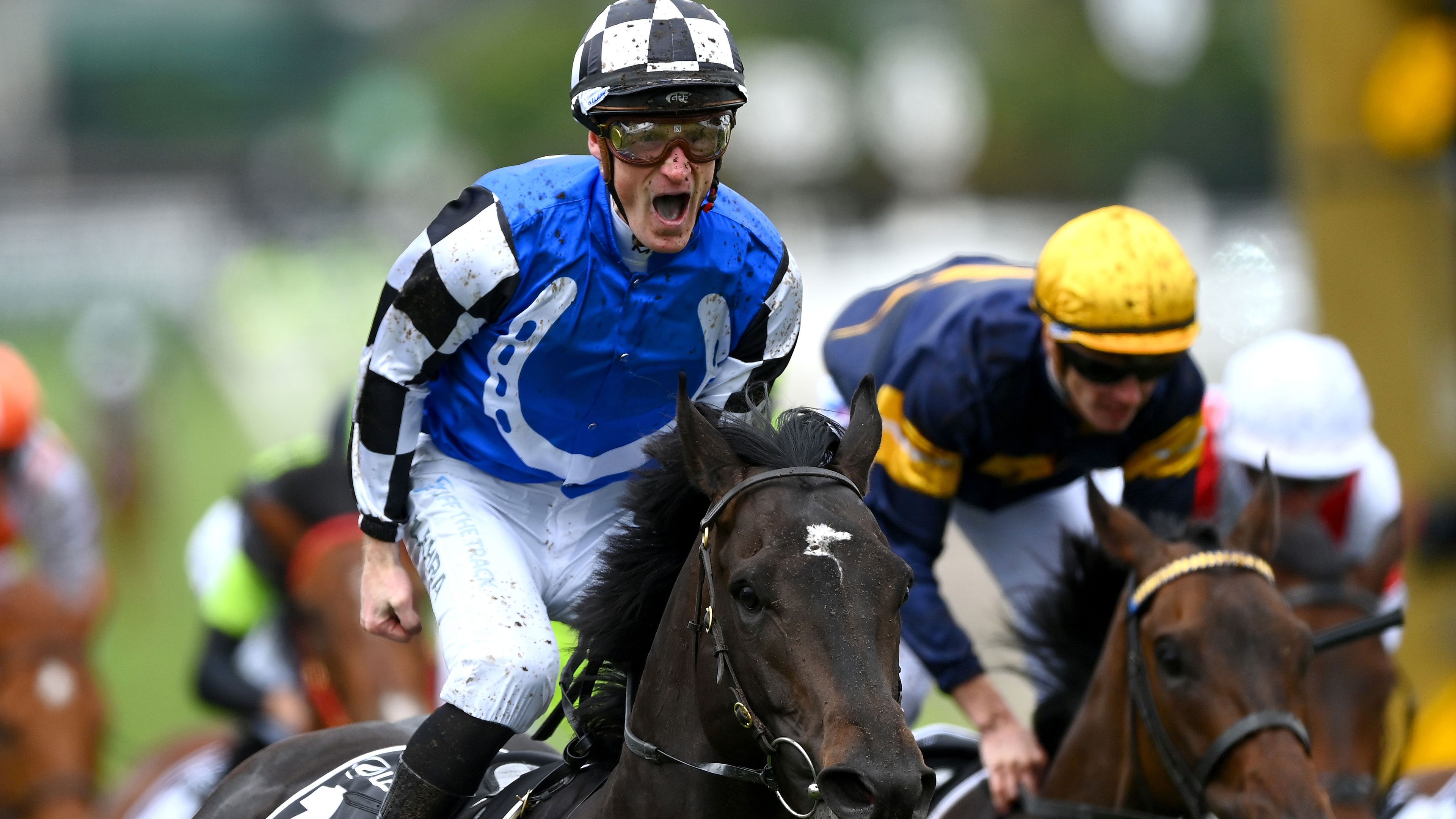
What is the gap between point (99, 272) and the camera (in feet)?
92.9

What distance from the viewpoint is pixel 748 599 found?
2721mm

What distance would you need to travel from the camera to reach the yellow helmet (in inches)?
168

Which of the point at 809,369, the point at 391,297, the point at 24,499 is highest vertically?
the point at 391,297

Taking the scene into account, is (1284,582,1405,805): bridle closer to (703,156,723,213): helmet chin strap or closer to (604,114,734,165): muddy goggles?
(703,156,723,213): helmet chin strap

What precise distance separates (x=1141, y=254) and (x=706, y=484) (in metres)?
1.91

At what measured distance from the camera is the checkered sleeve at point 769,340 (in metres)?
3.63

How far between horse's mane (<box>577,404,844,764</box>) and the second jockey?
4.7 inches

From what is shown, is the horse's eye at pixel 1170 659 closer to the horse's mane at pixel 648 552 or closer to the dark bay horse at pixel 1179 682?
the dark bay horse at pixel 1179 682

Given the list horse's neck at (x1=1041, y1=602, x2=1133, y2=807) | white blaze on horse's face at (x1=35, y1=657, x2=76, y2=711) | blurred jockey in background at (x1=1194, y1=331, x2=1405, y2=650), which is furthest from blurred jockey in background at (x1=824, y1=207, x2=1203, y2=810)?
white blaze on horse's face at (x1=35, y1=657, x2=76, y2=711)

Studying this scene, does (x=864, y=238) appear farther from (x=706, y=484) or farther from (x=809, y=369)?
(x=706, y=484)

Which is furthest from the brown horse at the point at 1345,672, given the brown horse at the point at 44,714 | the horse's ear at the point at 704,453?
the brown horse at the point at 44,714

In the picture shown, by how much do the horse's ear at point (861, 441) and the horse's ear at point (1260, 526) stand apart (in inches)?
52.1

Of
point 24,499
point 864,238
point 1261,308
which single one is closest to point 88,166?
point 864,238

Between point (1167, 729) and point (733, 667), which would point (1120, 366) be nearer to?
point (1167, 729)
